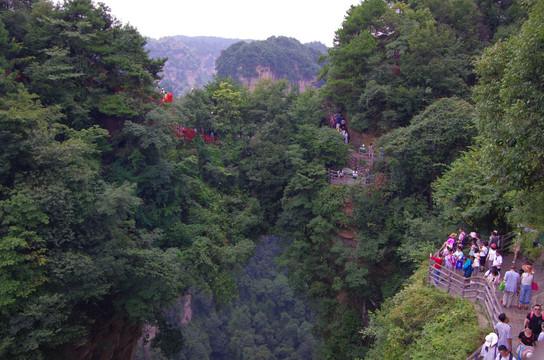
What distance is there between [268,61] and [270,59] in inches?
23.4

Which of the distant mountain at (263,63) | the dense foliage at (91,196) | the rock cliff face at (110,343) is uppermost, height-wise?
the distant mountain at (263,63)

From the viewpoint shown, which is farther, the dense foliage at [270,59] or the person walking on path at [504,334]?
the dense foliage at [270,59]

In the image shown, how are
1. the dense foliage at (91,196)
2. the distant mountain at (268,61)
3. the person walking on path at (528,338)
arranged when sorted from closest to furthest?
the person walking on path at (528,338) → the dense foliage at (91,196) → the distant mountain at (268,61)

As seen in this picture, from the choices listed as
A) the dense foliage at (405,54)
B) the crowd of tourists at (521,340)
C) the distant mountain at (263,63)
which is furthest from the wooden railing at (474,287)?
the distant mountain at (263,63)

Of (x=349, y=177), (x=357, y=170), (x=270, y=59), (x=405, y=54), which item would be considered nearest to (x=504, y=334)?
(x=349, y=177)

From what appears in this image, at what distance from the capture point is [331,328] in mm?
15109

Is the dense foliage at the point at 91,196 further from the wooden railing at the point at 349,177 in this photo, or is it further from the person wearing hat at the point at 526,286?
the person wearing hat at the point at 526,286

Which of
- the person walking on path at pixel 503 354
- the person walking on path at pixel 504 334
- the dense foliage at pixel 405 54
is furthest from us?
the dense foliage at pixel 405 54

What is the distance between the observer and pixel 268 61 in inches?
2692

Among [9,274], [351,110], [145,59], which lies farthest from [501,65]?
[145,59]

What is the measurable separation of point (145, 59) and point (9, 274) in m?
10.4

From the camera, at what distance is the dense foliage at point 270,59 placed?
66.8 meters

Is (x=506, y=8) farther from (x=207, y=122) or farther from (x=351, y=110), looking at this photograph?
(x=207, y=122)

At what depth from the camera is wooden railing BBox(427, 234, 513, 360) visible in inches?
291
